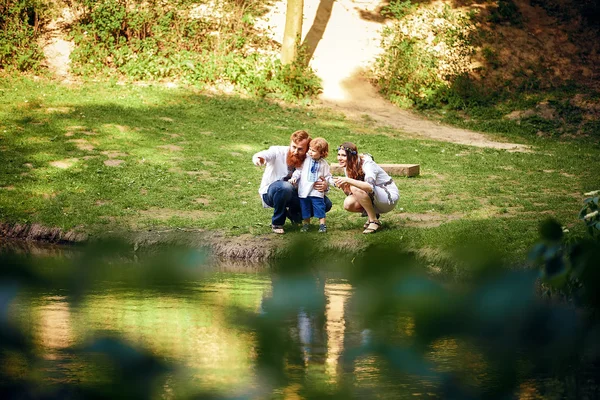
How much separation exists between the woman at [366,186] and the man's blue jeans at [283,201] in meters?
0.31

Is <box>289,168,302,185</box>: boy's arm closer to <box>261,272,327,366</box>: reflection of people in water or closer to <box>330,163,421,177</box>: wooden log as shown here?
<box>330,163,421,177</box>: wooden log

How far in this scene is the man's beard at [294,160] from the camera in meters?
8.36

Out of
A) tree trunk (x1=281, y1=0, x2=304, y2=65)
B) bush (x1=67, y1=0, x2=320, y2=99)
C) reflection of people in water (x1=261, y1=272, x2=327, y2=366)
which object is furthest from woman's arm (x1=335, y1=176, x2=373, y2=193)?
tree trunk (x1=281, y1=0, x2=304, y2=65)

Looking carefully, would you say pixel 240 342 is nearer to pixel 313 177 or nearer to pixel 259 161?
pixel 259 161

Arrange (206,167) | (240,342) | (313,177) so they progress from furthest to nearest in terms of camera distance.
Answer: (206,167) < (313,177) < (240,342)

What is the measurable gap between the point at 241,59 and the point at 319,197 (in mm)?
10088

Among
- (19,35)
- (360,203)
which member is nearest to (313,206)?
(360,203)

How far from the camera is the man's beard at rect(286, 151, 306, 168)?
836cm

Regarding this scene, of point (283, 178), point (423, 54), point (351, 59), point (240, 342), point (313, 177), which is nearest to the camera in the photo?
point (240, 342)

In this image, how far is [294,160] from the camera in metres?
8.36

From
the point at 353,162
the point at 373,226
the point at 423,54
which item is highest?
the point at 423,54

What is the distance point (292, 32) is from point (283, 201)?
1023 cm

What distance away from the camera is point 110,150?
12914 mm

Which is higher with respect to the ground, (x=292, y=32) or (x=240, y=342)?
(x=292, y=32)
